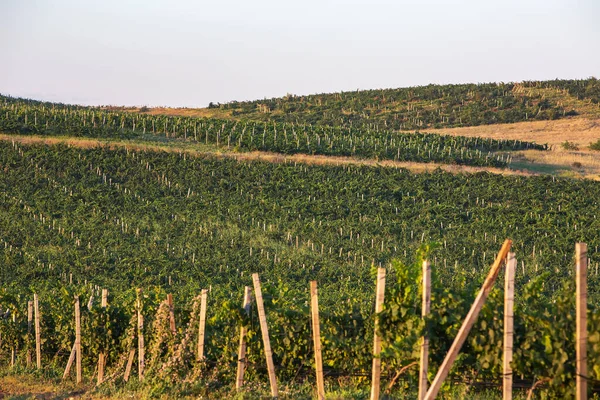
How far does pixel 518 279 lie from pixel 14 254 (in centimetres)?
2033

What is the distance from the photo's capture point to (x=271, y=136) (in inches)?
2375

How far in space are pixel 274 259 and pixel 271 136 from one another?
25844 mm

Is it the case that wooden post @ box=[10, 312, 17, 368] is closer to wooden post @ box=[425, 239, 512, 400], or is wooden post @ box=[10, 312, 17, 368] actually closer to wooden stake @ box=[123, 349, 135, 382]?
wooden stake @ box=[123, 349, 135, 382]

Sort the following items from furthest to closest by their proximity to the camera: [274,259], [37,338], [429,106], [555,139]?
[429,106] < [555,139] < [274,259] < [37,338]

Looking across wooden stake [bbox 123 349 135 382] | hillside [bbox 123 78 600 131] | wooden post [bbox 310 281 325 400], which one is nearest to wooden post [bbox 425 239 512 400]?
wooden post [bbox 310 281 325 400]

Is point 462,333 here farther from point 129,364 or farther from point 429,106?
point 429,106

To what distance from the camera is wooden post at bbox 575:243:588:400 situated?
25.1ft

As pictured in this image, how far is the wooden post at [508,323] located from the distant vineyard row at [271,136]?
45934 millimetres

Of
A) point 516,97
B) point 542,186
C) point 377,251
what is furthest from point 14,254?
point 516,97

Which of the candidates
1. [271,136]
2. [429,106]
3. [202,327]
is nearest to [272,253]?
[202,327]

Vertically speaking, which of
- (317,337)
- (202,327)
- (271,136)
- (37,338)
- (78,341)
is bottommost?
(37,338)

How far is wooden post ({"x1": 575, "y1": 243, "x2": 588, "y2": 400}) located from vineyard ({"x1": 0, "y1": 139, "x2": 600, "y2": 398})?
213mm

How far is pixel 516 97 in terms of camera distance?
309 ft

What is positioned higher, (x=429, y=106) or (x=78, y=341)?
(x=429, y=106)
